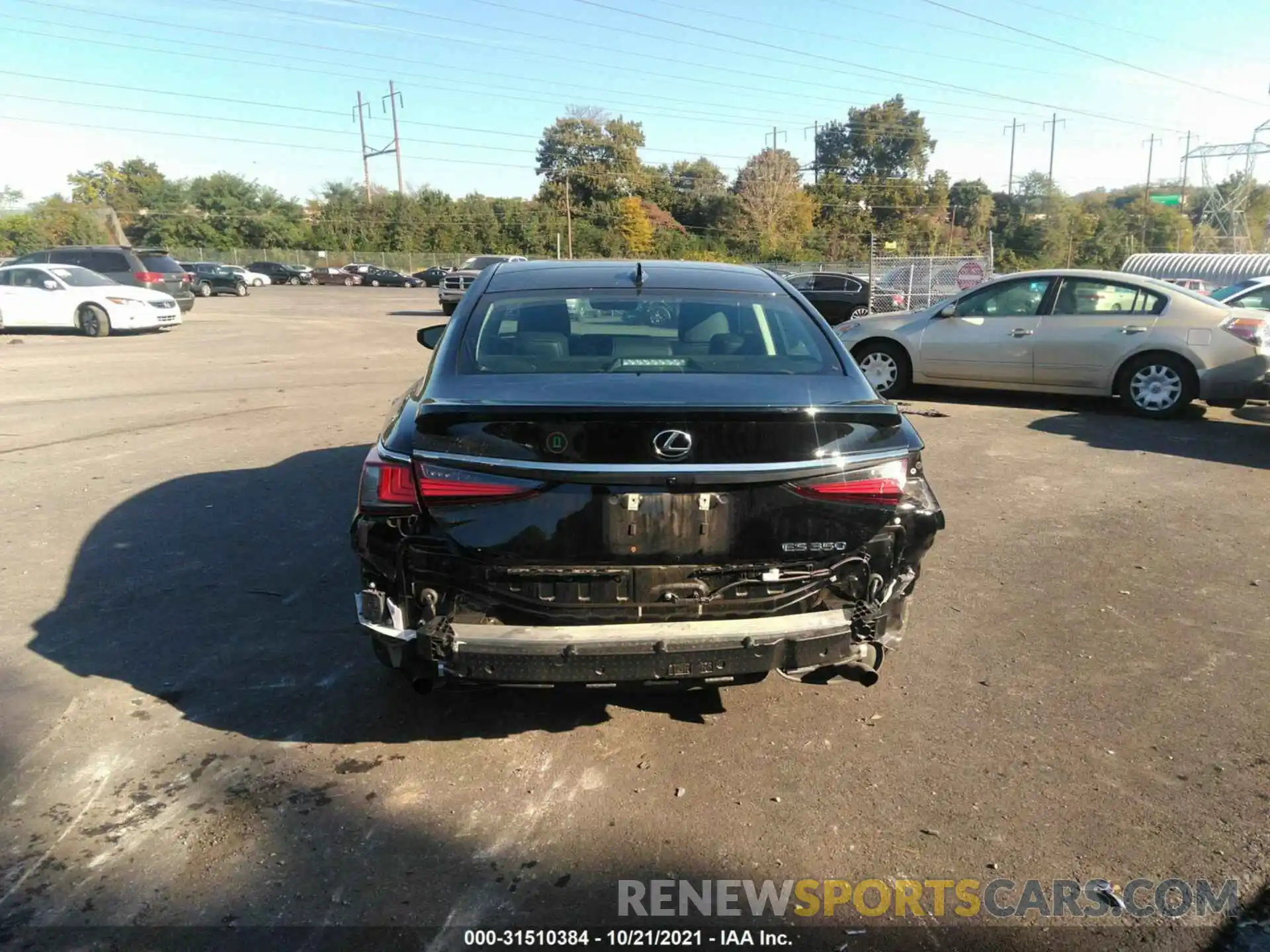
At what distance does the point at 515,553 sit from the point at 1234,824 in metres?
2.40

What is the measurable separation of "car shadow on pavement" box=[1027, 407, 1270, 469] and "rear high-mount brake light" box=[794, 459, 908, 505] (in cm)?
592

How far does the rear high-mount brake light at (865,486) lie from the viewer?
2.81m

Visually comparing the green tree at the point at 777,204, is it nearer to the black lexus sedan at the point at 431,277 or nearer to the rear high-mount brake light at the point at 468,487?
the black lexus sedan at the point at 431,277

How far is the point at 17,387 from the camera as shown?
10977mm

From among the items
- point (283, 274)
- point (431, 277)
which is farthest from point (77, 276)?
point (283, 274)

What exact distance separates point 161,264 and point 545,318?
22.9m

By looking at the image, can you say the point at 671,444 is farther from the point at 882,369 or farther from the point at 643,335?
the point at 882,369

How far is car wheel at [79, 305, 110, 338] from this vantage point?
17391mm

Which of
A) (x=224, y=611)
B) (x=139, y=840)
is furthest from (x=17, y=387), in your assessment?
(x=139, y=840)

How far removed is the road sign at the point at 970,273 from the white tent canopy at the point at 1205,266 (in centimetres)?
1276

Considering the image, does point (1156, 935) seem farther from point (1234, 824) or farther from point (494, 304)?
point (494, 304)

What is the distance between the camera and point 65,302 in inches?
681

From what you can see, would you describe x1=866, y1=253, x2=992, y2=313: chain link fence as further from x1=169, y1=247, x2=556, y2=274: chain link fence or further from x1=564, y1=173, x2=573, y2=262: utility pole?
x1=169, y1=247, x2=556, y2=274: chain link fence

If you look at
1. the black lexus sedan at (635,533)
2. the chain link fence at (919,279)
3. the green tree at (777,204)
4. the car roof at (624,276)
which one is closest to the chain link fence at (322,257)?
the green tree at (777,204)
